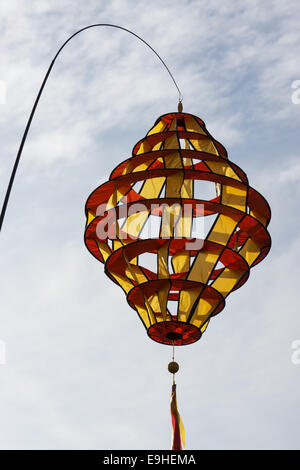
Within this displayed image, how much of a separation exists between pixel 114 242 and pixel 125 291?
50.1 inches

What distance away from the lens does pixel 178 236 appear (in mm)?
15148

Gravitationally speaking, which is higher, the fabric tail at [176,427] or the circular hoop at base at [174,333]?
the circular hoop at base at [174,333]

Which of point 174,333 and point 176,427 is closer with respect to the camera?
point 176,427

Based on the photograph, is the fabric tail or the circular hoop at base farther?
the circular hoop at base

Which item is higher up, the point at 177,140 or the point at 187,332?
the point at 177,140

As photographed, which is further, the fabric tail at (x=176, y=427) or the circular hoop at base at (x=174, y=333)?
the circular hoop at base at (x=174, y=333)

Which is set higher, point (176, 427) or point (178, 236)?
point (178, 236)

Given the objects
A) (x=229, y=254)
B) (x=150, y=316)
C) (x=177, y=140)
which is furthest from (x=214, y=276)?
(x=177, y=140)

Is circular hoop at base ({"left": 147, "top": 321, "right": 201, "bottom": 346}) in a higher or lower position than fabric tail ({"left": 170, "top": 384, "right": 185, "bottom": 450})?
higher

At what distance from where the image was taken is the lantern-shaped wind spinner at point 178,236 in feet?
47.0

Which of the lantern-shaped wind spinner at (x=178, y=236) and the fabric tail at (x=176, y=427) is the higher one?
the lantern-shaped wind spinner at (x=178, y=236)

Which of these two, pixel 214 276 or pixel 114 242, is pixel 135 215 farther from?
pixel 214 276

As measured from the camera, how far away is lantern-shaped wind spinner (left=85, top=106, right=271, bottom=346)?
14328 millimetres

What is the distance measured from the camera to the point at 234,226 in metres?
15.1
